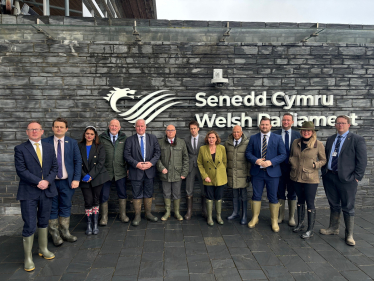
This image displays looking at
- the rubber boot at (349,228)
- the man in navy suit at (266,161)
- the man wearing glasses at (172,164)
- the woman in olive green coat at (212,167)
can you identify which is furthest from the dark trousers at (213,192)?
the rubber boot at (349,228)

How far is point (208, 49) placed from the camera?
4.90 metres

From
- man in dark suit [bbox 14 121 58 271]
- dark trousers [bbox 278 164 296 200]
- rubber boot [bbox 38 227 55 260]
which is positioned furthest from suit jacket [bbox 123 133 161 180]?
dark trousers [bbox 278 164 296 200]

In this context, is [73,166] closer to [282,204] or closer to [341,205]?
[282,204]

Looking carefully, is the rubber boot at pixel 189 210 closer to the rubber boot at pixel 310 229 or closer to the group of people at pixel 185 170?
the group of people at pixel 185 170

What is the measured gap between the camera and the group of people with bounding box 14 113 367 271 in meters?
3.07

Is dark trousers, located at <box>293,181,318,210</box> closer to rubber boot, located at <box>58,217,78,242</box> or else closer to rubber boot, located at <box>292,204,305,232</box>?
rubber boot, located at <box>292,204,305,232</box>

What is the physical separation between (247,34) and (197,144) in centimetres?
254

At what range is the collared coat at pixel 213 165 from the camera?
13.4 ft

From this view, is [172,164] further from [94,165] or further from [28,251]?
[28,251]

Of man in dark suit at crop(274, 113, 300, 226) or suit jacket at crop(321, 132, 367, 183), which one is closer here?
suit jacket at crop(321, 132, 367, 183)

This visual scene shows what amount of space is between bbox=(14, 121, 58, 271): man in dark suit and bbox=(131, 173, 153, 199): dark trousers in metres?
1.44

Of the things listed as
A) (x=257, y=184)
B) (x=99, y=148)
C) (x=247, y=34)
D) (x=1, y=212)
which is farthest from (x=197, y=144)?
(x=1, y=212)

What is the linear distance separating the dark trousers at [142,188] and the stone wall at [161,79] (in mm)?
651

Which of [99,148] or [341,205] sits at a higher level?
[99,148]
